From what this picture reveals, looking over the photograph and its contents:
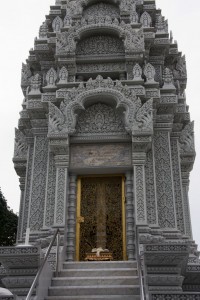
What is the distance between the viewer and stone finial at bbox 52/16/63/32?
613 inches

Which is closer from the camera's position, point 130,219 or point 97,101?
point 130,219

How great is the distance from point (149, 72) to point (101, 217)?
5.12m

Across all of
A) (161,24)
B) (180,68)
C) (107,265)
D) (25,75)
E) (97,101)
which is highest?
(161,24)

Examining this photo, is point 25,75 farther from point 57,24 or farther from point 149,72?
point 149,72

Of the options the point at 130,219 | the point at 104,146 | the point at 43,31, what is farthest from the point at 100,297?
the point at 43,31

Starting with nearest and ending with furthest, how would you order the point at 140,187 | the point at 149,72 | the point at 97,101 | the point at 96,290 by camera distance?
the point at 96,290 → the point at 140,187 → the point at 97,101 → the point at 149,72

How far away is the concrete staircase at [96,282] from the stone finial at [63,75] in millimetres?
6088

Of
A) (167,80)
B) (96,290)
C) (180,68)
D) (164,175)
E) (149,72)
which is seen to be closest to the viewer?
(96,290)

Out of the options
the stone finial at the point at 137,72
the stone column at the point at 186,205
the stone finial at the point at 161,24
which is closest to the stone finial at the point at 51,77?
the stone finial at the point at 137,72

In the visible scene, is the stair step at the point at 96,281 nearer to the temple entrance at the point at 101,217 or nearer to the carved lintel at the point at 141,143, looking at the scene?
the temple entrance at the point at 101,217

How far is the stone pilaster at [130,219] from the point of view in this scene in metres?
11.5

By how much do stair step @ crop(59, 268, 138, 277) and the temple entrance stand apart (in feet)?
5.90

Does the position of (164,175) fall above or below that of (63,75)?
below

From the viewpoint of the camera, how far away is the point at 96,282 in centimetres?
930
